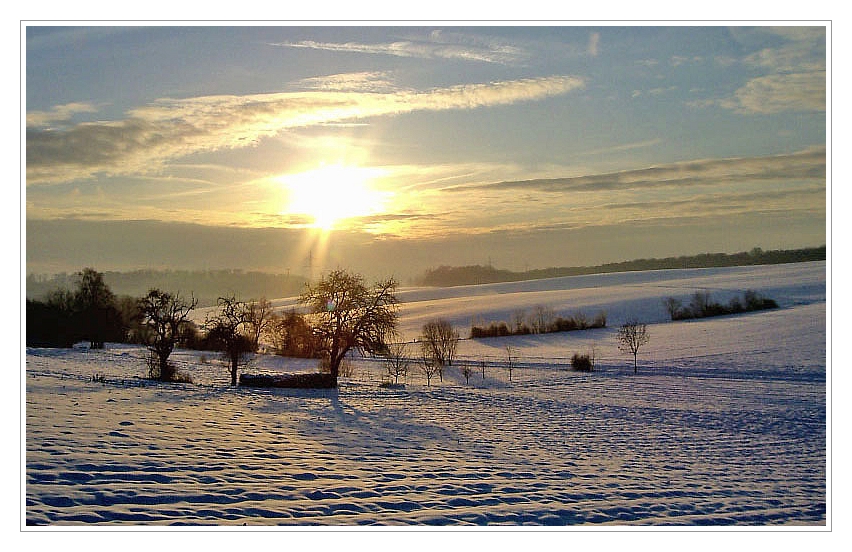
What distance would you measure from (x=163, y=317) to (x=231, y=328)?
2.07m

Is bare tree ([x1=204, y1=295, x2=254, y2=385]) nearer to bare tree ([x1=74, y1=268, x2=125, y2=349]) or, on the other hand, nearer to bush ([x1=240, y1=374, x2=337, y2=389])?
bush ([x1=240, y1=374, x2=337, y2=389])

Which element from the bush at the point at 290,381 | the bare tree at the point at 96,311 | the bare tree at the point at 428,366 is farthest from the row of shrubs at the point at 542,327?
the bush at the point at 290,381

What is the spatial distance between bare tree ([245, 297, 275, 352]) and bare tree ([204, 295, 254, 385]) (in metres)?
0.12

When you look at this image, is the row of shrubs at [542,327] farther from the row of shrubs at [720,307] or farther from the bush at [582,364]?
the bush at [582,364]

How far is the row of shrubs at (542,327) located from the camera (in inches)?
1548

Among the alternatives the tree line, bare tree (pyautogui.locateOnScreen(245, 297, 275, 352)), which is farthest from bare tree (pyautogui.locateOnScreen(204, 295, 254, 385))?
bare tree (pyautogui.locateOnScreen(245, 297, 275, 352))

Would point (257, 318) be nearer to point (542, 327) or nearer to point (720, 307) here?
Result: point (542, 327)

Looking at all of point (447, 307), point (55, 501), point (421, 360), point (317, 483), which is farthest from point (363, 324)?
point (447, 307)

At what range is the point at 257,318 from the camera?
22547mm

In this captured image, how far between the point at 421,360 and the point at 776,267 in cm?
3910

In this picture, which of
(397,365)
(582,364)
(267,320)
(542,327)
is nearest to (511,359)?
(582,364)

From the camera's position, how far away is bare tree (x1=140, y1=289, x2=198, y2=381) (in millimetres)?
19047
